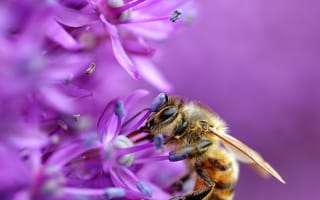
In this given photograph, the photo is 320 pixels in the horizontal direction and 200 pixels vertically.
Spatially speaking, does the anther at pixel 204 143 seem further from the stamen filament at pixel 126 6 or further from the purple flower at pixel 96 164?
the stamen filament at pixel 126 6

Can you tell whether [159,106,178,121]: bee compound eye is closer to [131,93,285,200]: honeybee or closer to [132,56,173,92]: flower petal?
[131,93,285,200]: honeybee

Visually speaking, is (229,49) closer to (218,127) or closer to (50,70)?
(218,127)

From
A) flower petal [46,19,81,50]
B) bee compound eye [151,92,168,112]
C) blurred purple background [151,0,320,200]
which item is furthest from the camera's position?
blurred purple background [151,0,320,200]

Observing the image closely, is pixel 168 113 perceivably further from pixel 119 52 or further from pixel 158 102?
pixel 119 52

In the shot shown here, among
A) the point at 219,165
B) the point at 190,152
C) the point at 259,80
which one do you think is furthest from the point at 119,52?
the point at 259,80

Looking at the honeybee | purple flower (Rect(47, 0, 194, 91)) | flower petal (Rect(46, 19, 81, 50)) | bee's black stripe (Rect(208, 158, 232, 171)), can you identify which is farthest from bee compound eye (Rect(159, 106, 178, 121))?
flower petal (Rect(46, 19, 81, 50))

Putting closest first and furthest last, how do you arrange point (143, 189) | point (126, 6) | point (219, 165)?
point (143, 189)
point (126, 6)
point (219, 165)
